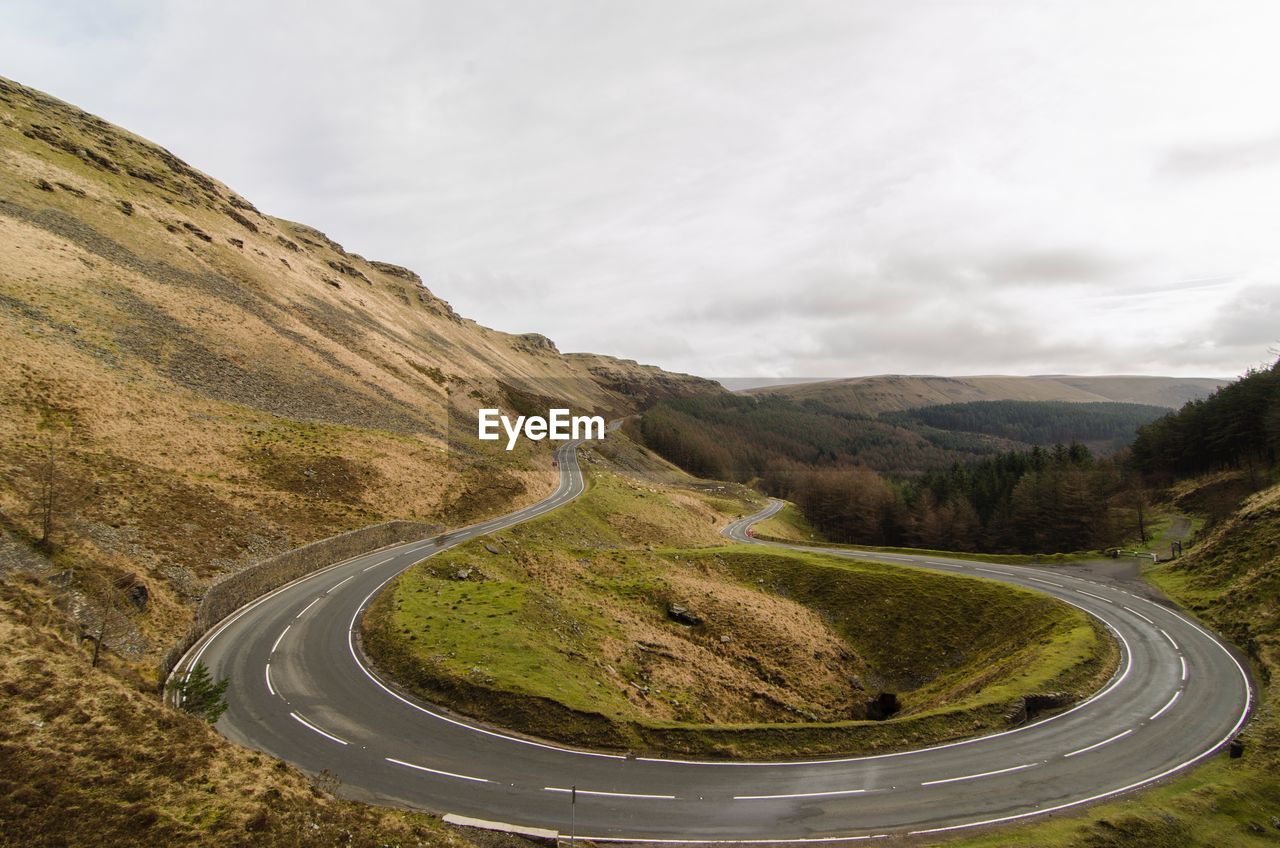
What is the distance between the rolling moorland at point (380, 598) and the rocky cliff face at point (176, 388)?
36cm

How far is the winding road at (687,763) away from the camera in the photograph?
62.4ft

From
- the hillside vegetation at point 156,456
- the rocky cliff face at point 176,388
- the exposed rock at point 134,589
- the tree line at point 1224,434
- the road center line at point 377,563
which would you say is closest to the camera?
the hillside vegetation at point 156,456

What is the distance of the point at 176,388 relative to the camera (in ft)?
186

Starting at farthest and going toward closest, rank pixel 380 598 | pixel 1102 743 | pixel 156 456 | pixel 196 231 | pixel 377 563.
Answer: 1. pixel 196 231
2. pixel 377 563
3. pixel 156 456
4. pixel 380 598
5. pixel 1102 743

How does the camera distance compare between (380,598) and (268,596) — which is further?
(268,596)

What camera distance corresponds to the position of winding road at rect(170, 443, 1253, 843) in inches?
749

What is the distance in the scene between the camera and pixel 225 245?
103312 mm

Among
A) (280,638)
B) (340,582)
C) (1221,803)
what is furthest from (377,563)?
(1221,803)

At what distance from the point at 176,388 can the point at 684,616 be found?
57.8 meters

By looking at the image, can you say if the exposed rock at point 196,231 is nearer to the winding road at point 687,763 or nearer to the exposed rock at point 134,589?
the exposed rock at point 134,589

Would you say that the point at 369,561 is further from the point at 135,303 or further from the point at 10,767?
the point at 135,303

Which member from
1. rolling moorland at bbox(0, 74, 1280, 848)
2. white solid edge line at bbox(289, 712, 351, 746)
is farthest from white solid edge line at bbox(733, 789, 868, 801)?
white solid edge line at bbox(289, 712, 351, 746)

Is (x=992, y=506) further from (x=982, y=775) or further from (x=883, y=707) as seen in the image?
(x=982, y=775)

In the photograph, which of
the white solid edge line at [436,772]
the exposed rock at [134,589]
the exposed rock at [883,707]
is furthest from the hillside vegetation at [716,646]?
the exposed rock at [134,589]
